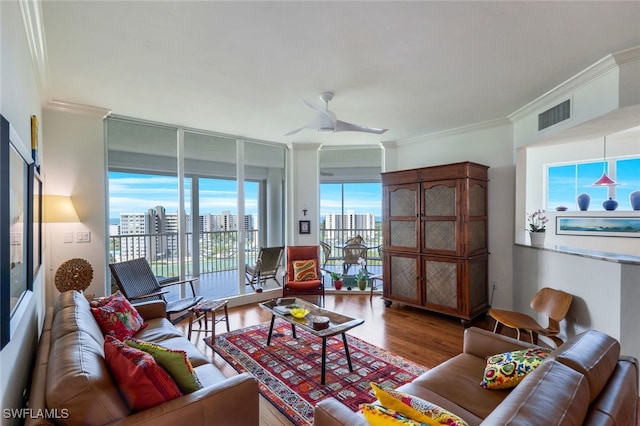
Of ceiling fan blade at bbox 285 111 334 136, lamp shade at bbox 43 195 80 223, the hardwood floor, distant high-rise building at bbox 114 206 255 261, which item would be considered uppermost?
ceiling fan blade at bbox 285 111 334 136

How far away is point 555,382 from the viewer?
1123 mm

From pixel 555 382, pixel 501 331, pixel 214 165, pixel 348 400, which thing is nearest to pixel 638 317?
pixel 501 331

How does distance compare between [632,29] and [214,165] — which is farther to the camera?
[214,165]

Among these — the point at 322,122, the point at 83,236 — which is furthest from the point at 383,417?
the point at 83,236

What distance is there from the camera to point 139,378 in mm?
1303

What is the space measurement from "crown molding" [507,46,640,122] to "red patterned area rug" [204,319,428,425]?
9.37ft

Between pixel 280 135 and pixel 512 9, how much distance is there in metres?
3.38

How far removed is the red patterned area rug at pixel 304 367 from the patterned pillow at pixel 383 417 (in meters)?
1.18

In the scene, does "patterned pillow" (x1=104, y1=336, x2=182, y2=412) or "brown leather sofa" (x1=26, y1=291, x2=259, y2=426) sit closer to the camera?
"brown leather sofa" (x1=26, y1=291, x2=259, y2=426)

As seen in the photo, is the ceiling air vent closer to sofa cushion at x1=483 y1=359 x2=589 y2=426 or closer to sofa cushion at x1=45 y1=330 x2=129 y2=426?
sofa cushion at x1=483 y1=359 x2=589 y2=426

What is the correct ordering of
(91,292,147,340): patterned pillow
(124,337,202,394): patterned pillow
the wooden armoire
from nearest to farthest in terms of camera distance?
(124,337,202,394): patterned pillow < (91,292,147,340): patterned pillow < the wooden armoire

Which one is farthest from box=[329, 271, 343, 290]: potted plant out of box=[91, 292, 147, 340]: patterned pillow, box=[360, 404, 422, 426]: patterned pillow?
box=[360, 404, 422, 426]: patterned pillow

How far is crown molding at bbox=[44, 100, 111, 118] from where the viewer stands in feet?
10.5

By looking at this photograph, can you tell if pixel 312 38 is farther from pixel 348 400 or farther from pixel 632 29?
pixel 348 400
